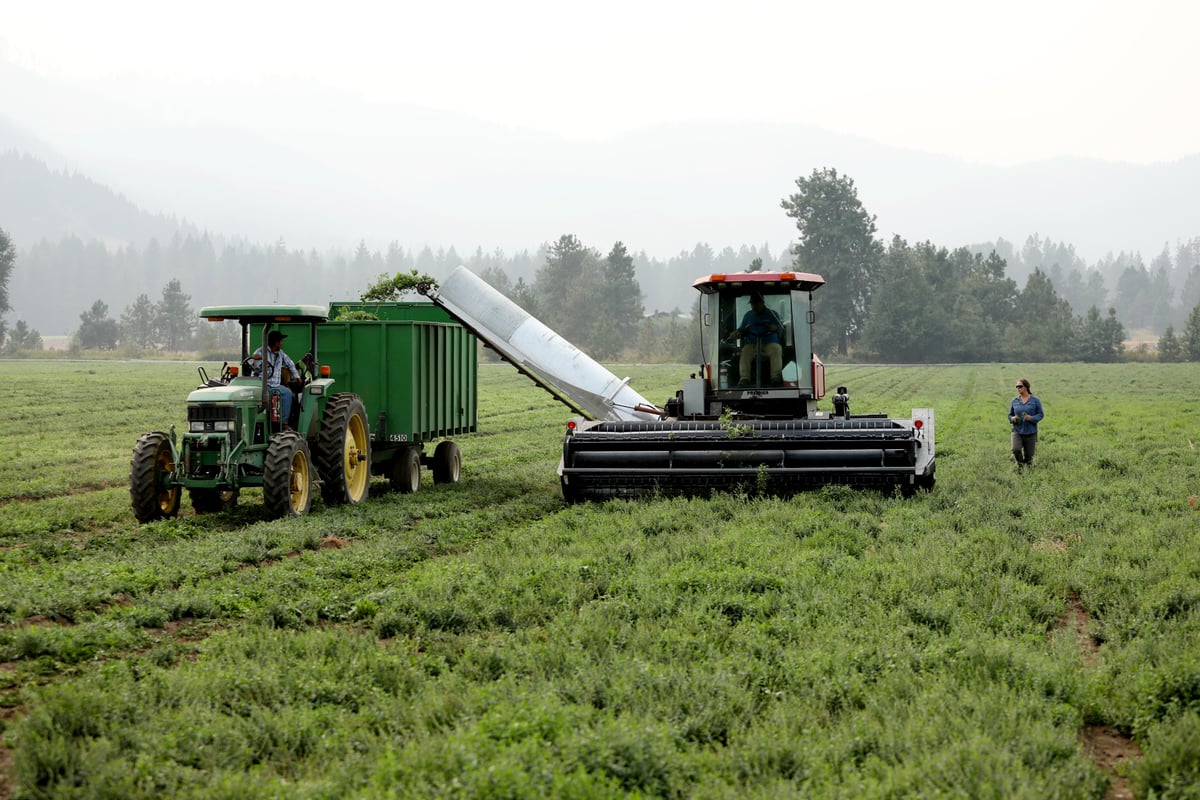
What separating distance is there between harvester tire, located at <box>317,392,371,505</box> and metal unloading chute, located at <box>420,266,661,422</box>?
17.5ft

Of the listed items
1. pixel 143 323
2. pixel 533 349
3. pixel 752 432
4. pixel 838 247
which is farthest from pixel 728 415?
pixel 143 323

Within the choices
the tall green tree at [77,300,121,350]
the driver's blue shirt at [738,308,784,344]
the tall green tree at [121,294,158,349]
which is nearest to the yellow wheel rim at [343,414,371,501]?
the driver's blue shirt at [738,308,784,344]

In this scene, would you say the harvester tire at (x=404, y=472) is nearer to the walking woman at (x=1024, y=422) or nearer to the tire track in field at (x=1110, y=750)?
the walking woman at (x=1024, y=422)

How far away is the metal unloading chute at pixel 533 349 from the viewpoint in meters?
20.3

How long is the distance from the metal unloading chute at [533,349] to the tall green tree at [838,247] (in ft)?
276

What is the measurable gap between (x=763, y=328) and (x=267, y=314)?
715 cm

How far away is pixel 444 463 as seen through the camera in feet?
58.5

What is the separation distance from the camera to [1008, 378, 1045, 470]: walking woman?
17719 millimetres

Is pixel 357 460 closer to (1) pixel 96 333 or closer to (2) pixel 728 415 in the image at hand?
(2) pixel 728 415

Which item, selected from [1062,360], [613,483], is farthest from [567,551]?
[1062,360]

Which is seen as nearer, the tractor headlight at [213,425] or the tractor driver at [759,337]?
the tractor headlight at [213,425]

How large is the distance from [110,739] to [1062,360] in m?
104

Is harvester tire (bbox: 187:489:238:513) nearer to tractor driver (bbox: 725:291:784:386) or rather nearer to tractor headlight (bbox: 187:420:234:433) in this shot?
tractor headlight (bbox: 187:420:234:433)

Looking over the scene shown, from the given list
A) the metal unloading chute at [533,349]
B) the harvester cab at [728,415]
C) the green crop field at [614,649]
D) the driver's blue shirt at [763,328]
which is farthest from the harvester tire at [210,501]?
the driver's blue shirt at [763,328]
